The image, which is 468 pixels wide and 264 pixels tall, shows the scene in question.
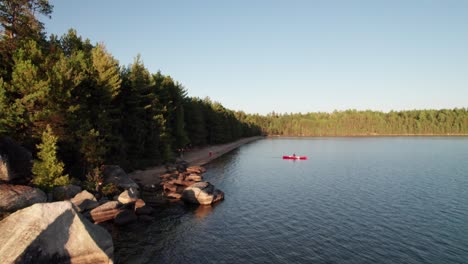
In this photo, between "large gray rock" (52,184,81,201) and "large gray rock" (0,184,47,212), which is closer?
"large gray rock" (0,184,47,212)

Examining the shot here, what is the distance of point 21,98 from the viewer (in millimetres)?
29531

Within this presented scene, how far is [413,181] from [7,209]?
50.3 metres

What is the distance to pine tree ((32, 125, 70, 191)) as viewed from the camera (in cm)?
2616

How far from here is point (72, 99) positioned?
31.7 meters

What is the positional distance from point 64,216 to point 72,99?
1842 cm

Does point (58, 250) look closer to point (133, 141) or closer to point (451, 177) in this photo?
point (133, 141)

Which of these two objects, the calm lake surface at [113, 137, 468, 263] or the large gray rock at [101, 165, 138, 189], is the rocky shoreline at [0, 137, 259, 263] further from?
the calm lake surface at [113, 137, 468, 263]

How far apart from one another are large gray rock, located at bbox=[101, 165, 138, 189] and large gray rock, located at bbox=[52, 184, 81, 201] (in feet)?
20.7

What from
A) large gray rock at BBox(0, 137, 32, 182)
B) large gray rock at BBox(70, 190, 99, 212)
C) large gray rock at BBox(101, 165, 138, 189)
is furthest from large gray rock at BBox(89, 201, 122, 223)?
large gray rock at BBox(101, 165, 138, 189)

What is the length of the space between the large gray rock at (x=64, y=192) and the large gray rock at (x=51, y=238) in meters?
9.82

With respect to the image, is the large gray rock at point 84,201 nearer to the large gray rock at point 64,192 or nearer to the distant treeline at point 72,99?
the large gray rock at point 64,192

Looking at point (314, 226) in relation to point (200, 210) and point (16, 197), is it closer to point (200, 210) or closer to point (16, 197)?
point (200, 210)

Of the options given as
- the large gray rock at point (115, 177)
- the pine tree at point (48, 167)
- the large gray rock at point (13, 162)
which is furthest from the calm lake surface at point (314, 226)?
the large gray rock at point (13, 162)

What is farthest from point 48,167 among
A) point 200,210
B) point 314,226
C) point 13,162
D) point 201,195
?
point 314,226
